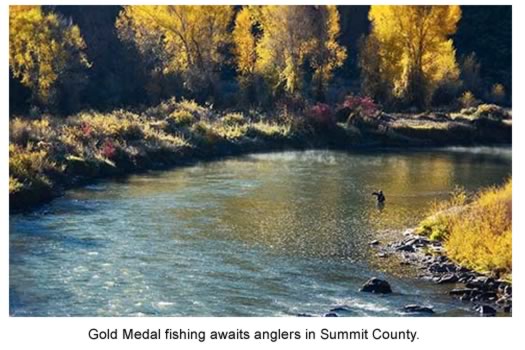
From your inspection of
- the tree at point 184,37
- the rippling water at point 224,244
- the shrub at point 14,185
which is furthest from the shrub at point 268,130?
the shrub at point 14,185

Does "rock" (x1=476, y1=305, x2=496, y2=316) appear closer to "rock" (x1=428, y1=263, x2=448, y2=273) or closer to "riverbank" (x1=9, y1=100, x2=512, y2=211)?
"rock" (x1=428, y1=263, x2=448, y2=273)

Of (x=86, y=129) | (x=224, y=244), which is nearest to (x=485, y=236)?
(x=224, y=244)

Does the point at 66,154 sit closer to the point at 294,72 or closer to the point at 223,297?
the point at 223,297

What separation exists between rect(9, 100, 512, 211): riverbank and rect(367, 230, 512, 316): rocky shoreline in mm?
14113

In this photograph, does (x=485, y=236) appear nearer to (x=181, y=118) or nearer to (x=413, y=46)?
(x=181, y=118)

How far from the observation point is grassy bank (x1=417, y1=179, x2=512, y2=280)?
66.1 ft

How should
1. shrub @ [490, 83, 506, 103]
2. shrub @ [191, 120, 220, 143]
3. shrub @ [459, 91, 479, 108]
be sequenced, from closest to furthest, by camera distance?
shrub @ [191, 120, 220, 143] → shrub @ [459, 91, 479, 108] → shrub @ [490, 83, 506, 103]

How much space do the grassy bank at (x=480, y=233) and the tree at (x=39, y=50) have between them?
32624 millimetres

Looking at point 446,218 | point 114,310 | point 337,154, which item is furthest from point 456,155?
point 114,310

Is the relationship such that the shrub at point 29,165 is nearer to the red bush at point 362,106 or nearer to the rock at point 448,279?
the rock at point 448,279

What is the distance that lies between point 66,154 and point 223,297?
19.1 m

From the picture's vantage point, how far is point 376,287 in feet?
63.2

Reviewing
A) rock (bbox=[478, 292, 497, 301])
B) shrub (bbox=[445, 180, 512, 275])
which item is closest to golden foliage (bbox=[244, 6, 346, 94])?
shrub (bbox=[445, 180, 512, 275])

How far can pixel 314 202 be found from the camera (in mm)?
30453
